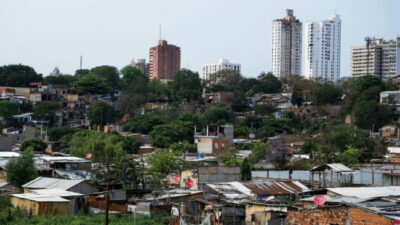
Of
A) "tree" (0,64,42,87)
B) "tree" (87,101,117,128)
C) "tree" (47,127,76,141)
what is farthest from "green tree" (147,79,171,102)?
"tree" (47,127,76,141)

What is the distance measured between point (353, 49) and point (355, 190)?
3060 inches

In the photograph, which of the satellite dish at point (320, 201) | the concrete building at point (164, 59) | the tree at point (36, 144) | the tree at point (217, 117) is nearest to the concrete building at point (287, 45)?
the concrete building at point (164, 59)

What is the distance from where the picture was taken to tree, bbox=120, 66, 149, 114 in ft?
174

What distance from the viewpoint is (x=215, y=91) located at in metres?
58.2

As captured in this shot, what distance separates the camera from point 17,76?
180ft

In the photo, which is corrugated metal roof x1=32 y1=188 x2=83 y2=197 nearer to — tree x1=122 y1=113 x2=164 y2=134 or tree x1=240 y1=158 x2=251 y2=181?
tree x1=240 y1=158 x2=251 y2=181

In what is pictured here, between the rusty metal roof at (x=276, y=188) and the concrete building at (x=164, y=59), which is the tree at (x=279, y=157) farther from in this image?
the concrete building at (x=164, y=59)

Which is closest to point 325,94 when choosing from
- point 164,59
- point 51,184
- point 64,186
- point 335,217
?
point 51,184

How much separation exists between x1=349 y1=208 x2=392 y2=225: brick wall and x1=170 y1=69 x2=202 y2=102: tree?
142ft

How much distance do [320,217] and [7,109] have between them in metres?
39.7

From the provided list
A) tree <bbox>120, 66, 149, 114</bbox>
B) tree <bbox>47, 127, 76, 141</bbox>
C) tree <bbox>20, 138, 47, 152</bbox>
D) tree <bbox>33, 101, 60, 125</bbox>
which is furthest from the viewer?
tree <bbox>120, 66, 149, 114</bbox>

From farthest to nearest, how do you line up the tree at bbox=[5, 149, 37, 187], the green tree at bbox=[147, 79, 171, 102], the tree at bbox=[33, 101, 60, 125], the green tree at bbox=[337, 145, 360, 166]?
the green tree at bbox=[147, 79, 171, 102] < the tree at bbox=[33, 101, 60, 125] < the green tree at bbox=[337, 145, 360, 166] < the tree at bbox=[5, 149, 37, 187]

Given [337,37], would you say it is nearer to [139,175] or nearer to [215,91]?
[215,91]

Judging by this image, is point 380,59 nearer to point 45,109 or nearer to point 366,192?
point 45,109
